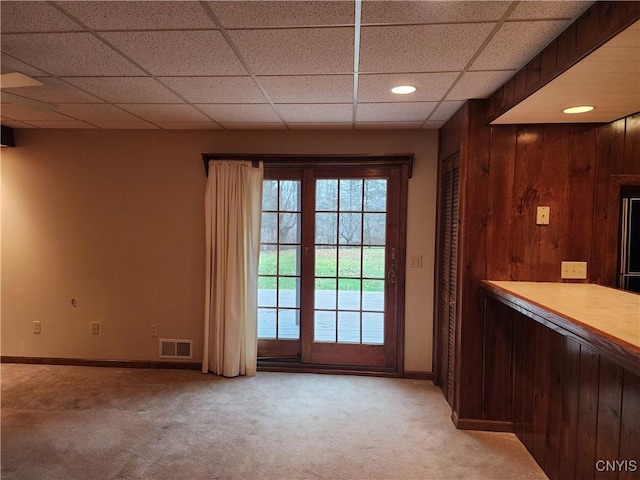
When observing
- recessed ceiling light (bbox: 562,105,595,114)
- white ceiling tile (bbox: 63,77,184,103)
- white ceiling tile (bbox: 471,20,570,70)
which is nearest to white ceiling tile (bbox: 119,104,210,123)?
white ceiling tile (bbox: 63,77,184,103)

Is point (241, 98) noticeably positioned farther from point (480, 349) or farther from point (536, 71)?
point (480, 349)

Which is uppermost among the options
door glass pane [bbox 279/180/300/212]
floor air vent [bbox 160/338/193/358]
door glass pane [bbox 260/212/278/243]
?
door glass pane [bbox 279/180/300/212]

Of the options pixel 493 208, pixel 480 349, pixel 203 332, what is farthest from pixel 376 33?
pixel 203 332

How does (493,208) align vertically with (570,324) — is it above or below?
above

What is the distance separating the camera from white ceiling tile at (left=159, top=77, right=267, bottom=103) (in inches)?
88.1

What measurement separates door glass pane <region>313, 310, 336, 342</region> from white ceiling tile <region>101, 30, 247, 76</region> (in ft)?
7.60

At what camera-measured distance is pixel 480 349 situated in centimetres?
259

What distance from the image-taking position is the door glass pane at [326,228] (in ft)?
11.6

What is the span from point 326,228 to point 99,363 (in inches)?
105

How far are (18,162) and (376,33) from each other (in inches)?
152

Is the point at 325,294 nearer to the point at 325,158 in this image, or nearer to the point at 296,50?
the point at 325,158

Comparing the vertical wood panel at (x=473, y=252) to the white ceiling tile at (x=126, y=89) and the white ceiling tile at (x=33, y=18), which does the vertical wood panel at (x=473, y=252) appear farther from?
the white ceiling tile at (x=33, y=18)

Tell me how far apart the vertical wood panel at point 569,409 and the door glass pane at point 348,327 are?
184 cm

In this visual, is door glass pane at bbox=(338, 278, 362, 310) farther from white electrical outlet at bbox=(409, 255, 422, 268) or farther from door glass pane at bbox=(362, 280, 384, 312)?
white electrical outlet at bbox=(409, 255, 422, 268)
